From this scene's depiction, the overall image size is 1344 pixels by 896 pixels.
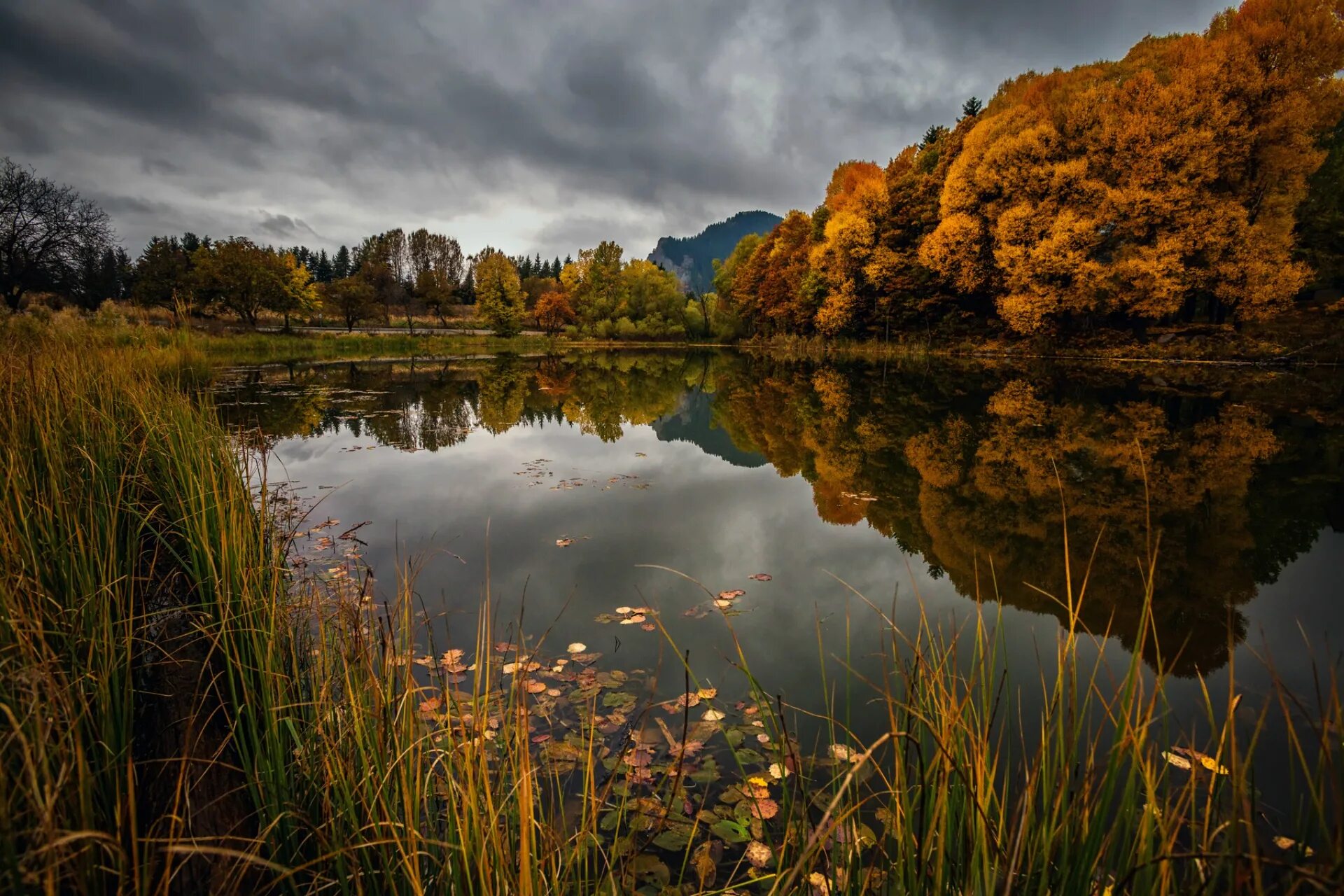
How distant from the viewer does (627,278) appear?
A: 57.2 meters

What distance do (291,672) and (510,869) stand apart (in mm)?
1981

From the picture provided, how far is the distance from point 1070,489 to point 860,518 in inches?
114

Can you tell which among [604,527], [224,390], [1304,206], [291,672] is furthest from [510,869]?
[1304,206]

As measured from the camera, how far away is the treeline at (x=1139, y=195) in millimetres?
19109

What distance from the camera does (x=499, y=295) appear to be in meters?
51.8

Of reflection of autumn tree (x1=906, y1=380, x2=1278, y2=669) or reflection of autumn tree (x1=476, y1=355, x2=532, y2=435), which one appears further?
reflection of autumn tree (x1=476, y1=355, x2=532, y2=435)

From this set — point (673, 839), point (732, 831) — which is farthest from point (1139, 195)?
point (673, 839)

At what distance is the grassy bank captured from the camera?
124 cm

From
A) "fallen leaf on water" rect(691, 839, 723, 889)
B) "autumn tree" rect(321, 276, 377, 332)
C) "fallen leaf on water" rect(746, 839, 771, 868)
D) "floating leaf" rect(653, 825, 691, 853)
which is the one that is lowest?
"floating leaf" rect(653, 825, 691, 853)

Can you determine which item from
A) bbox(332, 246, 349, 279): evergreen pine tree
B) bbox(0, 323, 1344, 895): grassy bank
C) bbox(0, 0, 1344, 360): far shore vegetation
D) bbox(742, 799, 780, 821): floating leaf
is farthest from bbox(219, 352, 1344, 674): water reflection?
bbox(332, 246, 349, 279): evergreen pine tree

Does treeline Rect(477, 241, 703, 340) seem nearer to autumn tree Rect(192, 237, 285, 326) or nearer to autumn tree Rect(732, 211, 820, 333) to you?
autumn tree Rect(732, 211, 820, 333)

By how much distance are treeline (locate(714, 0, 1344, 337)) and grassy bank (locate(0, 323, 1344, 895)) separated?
24.3m

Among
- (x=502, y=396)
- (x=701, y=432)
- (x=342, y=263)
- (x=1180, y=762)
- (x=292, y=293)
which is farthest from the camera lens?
(x=342, y=263)

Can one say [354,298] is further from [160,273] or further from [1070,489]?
[1070,489]
